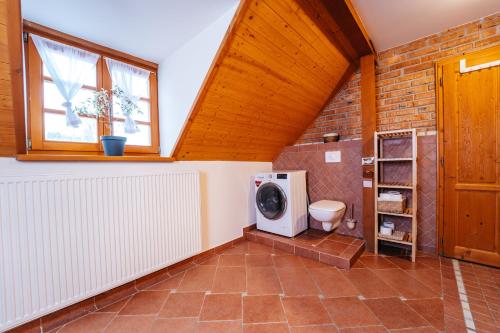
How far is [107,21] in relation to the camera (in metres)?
1.74

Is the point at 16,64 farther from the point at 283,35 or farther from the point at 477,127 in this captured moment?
the point at 477,127

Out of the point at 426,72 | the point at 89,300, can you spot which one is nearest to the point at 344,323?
the point at 89,300

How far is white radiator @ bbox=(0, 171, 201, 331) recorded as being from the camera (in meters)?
1.22

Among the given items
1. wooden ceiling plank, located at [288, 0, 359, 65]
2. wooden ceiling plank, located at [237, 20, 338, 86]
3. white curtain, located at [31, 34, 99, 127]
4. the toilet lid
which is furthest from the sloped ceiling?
white curtain, located at [31, 34, 99, 127]

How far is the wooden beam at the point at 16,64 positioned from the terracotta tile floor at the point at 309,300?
1339 mm

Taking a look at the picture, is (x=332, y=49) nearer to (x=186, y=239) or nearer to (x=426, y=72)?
(x=426, y=72)

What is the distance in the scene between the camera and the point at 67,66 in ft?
6.16

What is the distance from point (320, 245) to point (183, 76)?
2.36 metres

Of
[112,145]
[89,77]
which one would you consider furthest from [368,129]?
[89,77]

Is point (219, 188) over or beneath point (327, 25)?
beneath

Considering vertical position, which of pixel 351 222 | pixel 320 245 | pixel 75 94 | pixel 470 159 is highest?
pixel 75 94

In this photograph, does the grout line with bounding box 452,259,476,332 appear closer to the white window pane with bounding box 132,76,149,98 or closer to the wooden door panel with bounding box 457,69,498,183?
the wooden door panel with bounding box 457,69,498,183

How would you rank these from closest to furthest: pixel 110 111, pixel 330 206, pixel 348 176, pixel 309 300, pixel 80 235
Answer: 1. pixel 80 235
2. pixel 309 300
3. pixel 110 111
4. pixel 330 206
5. pixel 348 176

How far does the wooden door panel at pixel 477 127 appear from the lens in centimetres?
192
